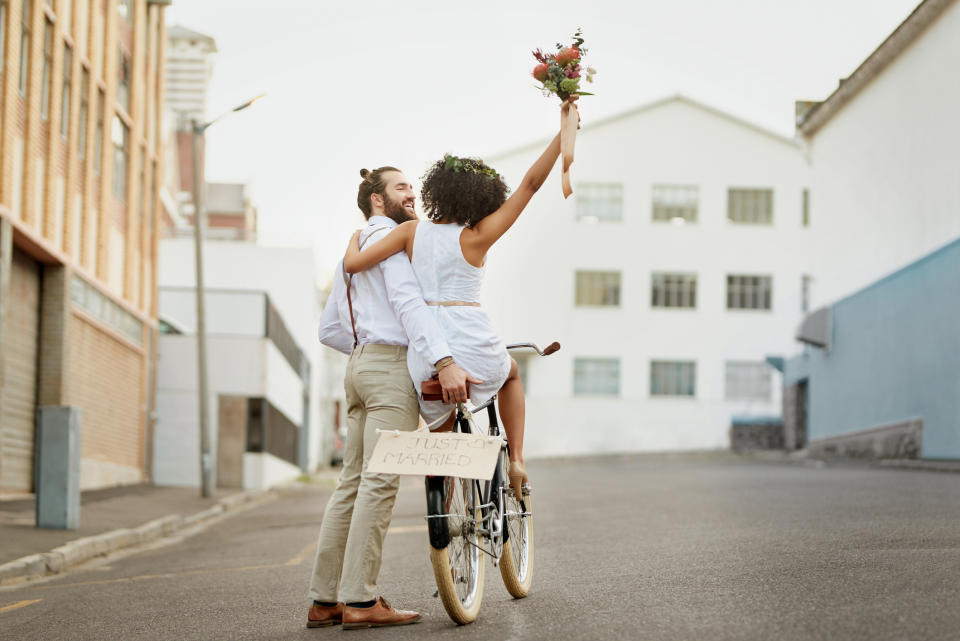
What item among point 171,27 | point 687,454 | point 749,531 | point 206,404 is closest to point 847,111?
point 687,454

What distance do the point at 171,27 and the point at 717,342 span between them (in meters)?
30.9

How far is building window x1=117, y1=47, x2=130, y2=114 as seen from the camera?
26.2 metres

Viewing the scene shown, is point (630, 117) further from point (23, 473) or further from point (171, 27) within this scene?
point (23, 473)

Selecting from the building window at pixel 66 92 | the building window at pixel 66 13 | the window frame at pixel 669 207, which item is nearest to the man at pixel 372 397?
the building window at pixel 66 13

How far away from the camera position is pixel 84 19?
22844 millimetres

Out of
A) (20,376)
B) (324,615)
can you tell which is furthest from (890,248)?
(324,615)

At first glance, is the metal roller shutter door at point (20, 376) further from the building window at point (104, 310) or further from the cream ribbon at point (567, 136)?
the cream ribbon at point (567, 136)

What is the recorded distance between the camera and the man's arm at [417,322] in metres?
5.15

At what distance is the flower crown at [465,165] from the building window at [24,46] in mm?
15399

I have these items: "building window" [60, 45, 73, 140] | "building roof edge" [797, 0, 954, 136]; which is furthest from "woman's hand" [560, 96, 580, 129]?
"building roof edge" [797, 0, 954, 136]

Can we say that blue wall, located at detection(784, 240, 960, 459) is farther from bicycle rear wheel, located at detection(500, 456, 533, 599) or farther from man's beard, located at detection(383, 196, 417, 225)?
man's beard, located at detection(383, 196, 417, 225)

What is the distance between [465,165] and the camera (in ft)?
17.8

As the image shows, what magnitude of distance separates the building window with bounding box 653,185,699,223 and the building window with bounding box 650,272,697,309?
207 centimetres

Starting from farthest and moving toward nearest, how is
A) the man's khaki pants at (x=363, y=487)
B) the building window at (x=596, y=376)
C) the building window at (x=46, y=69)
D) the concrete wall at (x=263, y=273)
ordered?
the concrete wall at (x=263, y=273) → the building window at (x=596, y=376) → the building window at (x=46, y=69) → the man's khaki pants at (x=363, y=487)
